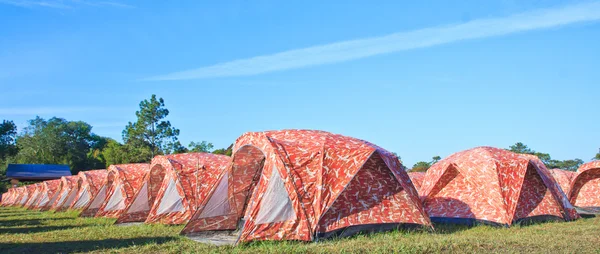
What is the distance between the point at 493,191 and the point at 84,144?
346 feet

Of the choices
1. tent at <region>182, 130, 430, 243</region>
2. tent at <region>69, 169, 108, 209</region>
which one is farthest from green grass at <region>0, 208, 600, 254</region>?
tent at <region>69, 169, 108, 209</region>

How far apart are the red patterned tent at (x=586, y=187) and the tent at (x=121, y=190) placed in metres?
17.6

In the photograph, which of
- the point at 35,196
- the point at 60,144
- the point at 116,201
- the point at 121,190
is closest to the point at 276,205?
the point at 121,190

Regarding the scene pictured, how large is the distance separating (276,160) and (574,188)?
53.5 ft

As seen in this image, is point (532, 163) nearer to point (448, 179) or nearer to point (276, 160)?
point (448, 179)

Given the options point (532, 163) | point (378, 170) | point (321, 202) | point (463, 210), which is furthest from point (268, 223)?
point (532, 163)

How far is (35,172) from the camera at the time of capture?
232ft

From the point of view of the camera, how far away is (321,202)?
34.4 feet

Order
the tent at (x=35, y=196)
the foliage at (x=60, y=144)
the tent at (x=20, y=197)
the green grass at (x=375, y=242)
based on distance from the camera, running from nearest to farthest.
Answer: the green grass at (x=375, y=242), the tent at (x=35, y=196), the tent at (x=20, y=197), the foliage at (x=60, y=144)

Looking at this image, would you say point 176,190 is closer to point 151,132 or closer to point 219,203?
point 219,203

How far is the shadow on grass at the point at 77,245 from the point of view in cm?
1059

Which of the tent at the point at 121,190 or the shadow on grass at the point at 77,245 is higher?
the tent at the point at 121,190

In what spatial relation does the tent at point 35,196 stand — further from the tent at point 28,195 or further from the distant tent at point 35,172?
the distant tent at point 35,172

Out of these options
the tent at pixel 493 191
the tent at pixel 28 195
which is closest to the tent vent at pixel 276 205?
the tent at pixel 493 191
